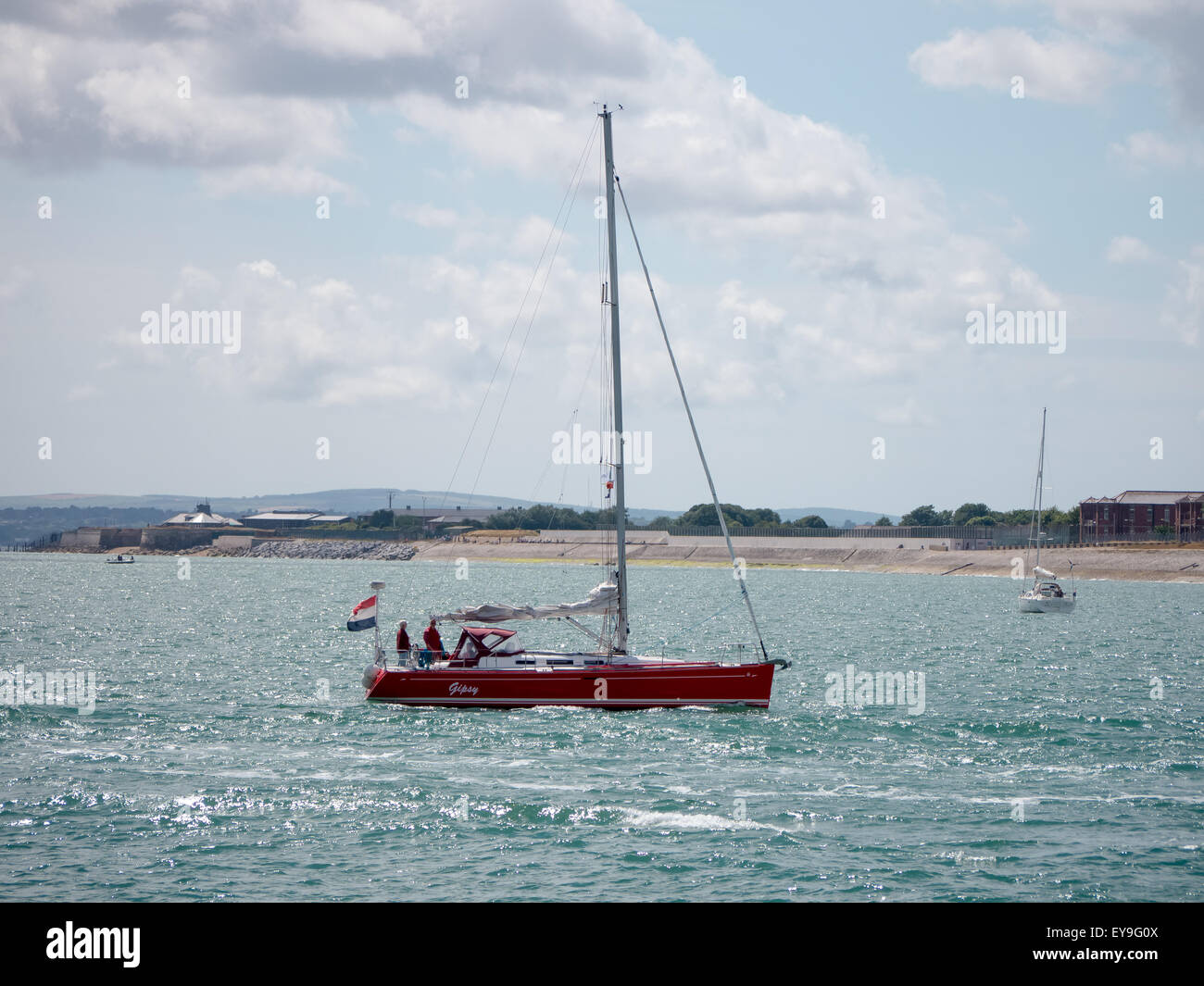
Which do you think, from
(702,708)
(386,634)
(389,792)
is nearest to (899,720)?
(702,708)

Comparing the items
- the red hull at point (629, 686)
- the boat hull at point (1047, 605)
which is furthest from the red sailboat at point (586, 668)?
the boat hull at point (1047, 605)

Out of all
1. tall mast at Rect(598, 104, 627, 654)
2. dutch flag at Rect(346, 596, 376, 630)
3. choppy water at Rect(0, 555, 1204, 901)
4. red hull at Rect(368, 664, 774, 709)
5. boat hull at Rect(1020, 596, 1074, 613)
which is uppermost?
tall mast at Rect(598, 104, 627, 654)

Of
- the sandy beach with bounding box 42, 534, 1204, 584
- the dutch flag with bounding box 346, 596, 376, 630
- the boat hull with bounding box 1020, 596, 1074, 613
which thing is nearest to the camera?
the dutch flag with bounding box 346, 596, 376, 630

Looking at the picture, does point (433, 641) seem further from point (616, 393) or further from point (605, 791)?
point (605, 791)

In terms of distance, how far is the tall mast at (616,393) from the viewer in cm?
3553

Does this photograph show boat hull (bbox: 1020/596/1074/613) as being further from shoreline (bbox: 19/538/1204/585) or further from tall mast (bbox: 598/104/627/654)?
tall mast (bbox: 598/104/627/654)

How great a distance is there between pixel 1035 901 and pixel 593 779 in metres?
10.3

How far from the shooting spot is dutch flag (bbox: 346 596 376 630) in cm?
3491

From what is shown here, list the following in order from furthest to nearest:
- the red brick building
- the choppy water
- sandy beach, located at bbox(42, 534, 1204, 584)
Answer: the red brick building → sandy beach, located at bbox(42, 534, 1204, 584) → the choppy water

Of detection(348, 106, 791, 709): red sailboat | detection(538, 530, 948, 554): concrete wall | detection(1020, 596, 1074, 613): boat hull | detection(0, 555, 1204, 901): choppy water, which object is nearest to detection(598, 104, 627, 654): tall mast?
detection(348, 106, 791, 709): red sailboat

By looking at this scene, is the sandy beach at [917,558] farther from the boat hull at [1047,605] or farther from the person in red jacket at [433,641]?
the person in red jacket at [433,641]

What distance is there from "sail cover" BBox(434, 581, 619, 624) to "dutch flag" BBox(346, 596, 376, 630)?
1.91 meters

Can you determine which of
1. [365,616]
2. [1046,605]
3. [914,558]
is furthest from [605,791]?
[914,558]

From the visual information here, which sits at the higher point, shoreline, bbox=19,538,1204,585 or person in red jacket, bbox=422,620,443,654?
person in red jacket, bbox=422,620,443,654
